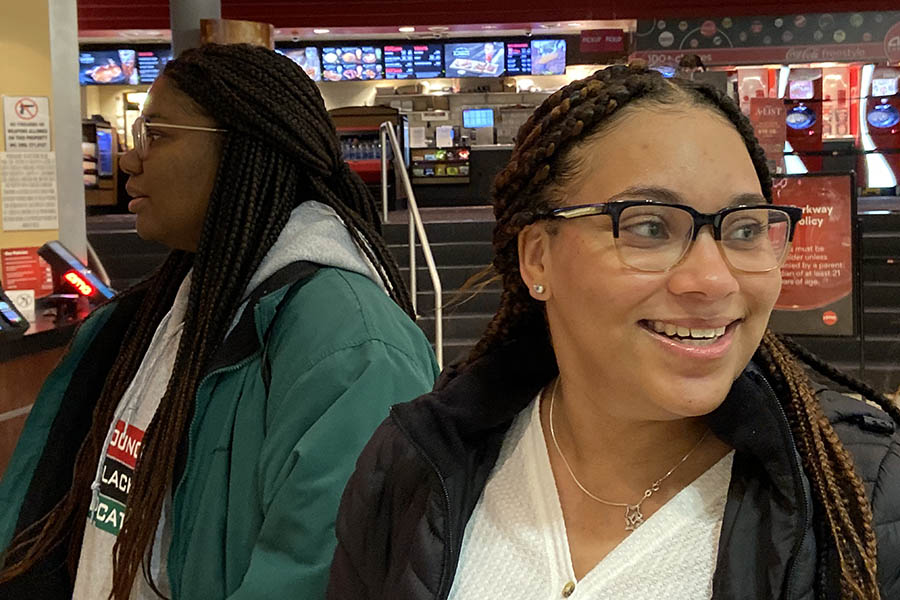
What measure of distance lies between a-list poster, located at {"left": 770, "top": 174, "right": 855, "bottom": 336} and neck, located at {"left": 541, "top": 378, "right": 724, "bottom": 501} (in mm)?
4656

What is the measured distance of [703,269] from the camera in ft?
3.35

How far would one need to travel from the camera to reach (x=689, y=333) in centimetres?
103

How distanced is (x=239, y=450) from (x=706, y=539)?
0.73 meters

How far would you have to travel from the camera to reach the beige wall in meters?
4.46

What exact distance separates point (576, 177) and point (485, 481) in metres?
0.39

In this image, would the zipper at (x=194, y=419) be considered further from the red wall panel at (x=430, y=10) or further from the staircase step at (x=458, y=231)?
the red wall panel at (x=430, y=10)

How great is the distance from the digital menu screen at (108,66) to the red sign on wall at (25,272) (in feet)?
33.9

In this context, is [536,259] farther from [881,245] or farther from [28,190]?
[881,245]

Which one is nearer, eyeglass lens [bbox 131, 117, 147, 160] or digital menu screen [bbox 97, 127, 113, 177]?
eyeglass lens [bbox 131, 117, 147, 160]

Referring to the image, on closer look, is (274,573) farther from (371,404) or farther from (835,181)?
(835,181)

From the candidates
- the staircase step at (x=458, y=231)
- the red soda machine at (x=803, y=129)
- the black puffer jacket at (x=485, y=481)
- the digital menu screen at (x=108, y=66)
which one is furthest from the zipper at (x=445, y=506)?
the digital menu screen at (x=108, y=66)

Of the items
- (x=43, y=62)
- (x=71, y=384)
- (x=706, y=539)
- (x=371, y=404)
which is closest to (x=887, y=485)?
(x=706, y=539)

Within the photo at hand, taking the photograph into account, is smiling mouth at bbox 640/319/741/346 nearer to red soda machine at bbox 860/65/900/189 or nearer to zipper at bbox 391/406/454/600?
zipper at bbox 391/406/454/600

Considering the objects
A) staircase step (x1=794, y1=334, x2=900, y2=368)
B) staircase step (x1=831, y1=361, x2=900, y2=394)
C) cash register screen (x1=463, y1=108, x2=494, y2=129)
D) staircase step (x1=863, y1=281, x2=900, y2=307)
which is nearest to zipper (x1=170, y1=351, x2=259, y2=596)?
staircase step (x1=794, y1=334, x2=900, y2=368)
